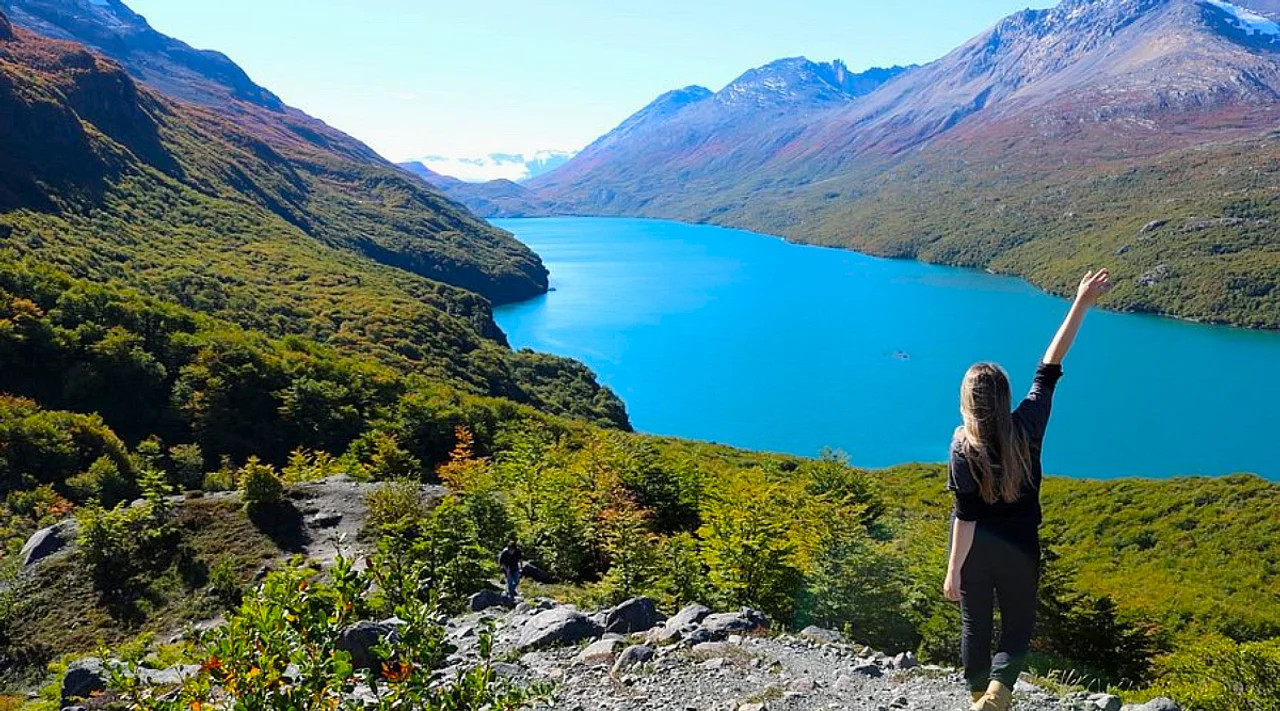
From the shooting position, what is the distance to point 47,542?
1290cm

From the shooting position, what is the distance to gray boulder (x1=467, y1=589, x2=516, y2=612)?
9469mm

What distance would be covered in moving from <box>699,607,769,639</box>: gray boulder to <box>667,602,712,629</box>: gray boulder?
0.11m

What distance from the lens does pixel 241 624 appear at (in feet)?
10.0

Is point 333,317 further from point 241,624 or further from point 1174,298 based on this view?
point 1174,298

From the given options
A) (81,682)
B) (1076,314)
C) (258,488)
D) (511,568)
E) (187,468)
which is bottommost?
(187,468)

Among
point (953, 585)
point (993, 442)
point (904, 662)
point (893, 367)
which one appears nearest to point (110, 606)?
point (904, 662)

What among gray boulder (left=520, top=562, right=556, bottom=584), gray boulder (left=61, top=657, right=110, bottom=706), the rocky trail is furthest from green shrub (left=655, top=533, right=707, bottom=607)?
gray boulder (left=61, top=657, right=110, bottom=706)

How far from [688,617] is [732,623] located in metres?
0.51

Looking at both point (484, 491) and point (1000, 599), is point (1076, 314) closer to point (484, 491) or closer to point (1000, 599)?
point (1000, 599)

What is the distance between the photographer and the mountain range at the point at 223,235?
5425 centimetres

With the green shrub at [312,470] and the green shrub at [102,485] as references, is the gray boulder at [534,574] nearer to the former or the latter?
the green shrub at [312,470]

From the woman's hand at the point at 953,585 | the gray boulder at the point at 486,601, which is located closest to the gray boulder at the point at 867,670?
the woman's hand at the point at 953,585

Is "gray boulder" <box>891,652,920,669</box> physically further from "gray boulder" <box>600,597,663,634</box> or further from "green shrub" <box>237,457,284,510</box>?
"green shrub" <box>237,457,284,510</box>

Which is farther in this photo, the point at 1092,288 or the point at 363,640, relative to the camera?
the point at 363,640
